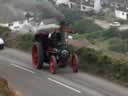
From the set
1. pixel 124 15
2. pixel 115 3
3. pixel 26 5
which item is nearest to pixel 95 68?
pixel 26 5

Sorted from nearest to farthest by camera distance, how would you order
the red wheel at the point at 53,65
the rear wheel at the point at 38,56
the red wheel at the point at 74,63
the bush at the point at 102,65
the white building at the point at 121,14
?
the bush at the point at 102,65
the red wheel at the point at 53,65
the red wheel at the point at 74,63
the rear wheel at the point at 38,56
the white building at the point at 121,14

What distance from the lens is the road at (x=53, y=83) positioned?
1340 cm

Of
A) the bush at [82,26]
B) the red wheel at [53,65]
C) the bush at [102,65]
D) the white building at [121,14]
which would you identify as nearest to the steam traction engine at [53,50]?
the red wheel at [53,65]

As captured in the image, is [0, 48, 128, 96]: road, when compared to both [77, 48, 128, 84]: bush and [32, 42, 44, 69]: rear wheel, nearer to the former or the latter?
[32, 42, 44, 69]: rear wheel

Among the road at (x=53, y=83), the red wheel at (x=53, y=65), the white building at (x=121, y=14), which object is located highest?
the red wheel at (x=53, y=65)

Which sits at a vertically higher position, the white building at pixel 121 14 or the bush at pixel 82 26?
the bush at pixel 82 26

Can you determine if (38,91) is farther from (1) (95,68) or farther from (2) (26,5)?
(2) (26,5)

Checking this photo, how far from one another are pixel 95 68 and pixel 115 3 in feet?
128

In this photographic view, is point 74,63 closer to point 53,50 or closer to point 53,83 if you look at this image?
point 53,50

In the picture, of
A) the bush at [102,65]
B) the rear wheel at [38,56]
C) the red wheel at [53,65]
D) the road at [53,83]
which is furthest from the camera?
the rear wheel at [38,56]

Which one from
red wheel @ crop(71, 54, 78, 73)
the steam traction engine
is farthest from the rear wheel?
red wheel @ crop(71, 54, 78, 73)

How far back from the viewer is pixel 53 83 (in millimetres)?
14789

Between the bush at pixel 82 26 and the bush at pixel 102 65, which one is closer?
the bush at pixel 102 65

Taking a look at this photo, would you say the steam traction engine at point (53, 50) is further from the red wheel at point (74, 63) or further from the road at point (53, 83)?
the road at point (53, 83)
